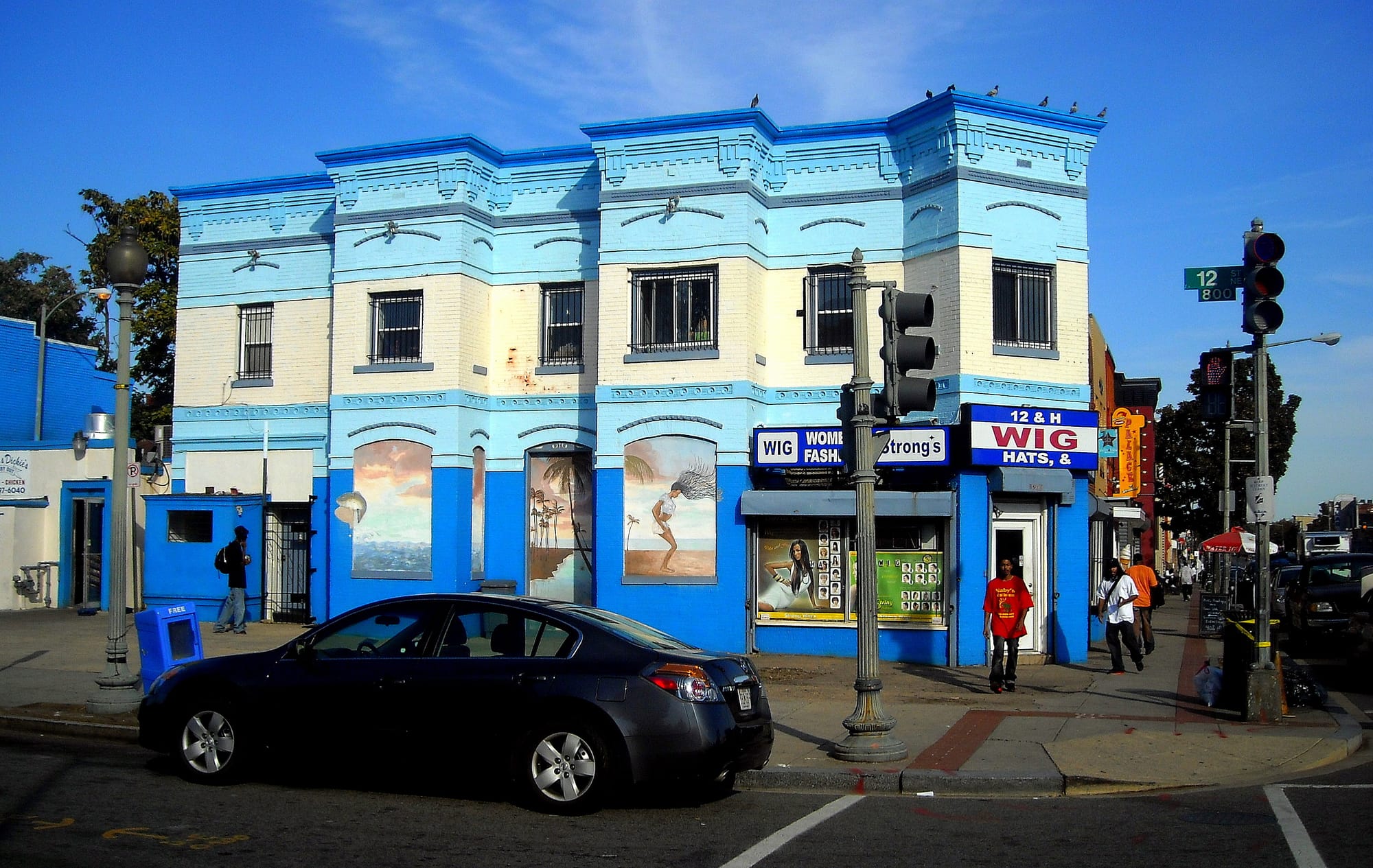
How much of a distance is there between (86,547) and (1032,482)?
18115mm

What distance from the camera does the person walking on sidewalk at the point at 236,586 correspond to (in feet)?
65.1

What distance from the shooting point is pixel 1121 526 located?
29.7 metres

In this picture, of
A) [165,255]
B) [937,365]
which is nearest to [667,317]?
[937,365]

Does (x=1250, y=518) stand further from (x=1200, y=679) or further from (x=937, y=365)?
(x=937, y=365)

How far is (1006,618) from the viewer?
49.5 feet

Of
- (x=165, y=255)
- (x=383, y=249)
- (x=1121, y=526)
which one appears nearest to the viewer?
(x=383, y=249)

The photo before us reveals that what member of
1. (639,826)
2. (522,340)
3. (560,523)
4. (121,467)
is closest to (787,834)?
(639,826)

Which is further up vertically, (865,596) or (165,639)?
(865,596)

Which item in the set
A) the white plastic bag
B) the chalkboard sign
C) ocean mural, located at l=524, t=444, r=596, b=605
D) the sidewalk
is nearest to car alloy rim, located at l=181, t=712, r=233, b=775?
the sidewalk

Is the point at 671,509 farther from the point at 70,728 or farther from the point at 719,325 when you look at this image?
the point at 70,728

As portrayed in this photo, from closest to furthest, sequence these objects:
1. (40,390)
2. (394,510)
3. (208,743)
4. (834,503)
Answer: (208,743) → (834,503) → (394,510) → (40,390)

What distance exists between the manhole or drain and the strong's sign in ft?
29.5

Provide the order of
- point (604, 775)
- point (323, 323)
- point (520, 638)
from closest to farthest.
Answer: point (604, 775)
point (520, 638)
point (323, 323)

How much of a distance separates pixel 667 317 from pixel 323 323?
6593mm
